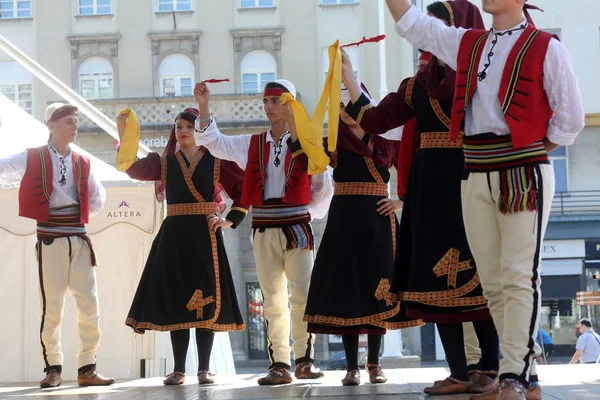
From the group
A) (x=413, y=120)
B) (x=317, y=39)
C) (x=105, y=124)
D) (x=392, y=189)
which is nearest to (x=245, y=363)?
(x=392, y=189)

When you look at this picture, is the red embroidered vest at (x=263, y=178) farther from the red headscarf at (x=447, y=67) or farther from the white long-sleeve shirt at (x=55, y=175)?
the red headscarf at (x=447, y=67)

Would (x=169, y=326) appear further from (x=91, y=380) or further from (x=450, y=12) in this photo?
(x=450, y=12)

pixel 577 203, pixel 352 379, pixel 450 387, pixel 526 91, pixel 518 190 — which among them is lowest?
pixel 352 379

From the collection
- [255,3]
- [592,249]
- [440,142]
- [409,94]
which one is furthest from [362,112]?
[255,3]

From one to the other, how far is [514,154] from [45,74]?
575cm

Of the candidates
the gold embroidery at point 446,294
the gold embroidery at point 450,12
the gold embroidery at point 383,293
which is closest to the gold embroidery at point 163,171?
the gold embroidery at point 383,293

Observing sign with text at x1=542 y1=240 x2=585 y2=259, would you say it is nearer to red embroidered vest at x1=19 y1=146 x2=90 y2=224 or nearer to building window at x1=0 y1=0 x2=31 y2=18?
building window at x1=0 y1=0 x2=31 y2=18

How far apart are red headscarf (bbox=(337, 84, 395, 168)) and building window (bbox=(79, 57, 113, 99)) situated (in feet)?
73.0

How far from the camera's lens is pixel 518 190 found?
3.89 metres

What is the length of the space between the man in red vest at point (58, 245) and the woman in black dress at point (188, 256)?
340 mm

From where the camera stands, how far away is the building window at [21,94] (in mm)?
27188

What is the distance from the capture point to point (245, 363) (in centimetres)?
2523

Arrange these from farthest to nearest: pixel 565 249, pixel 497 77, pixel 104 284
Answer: pixel 565 249 < pixel 104 284 < pixel 497 77

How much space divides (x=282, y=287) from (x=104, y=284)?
242cm
